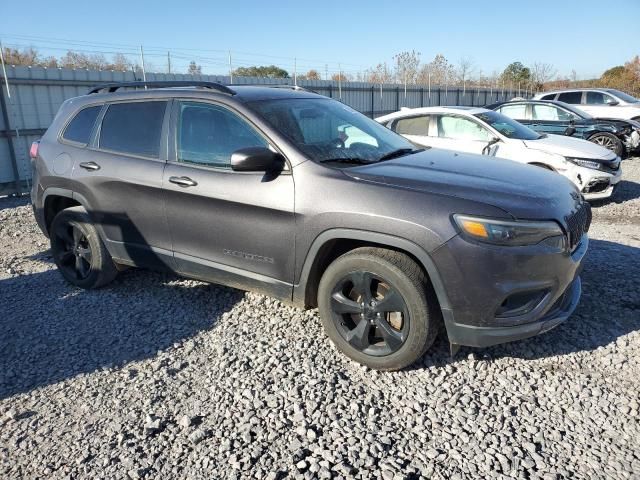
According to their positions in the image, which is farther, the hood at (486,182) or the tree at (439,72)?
the tree at (439,72)

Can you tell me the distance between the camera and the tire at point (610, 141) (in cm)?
1195

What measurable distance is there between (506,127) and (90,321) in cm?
697

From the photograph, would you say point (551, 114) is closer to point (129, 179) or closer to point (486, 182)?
point (486, 182)

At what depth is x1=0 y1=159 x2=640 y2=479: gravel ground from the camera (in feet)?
8.14

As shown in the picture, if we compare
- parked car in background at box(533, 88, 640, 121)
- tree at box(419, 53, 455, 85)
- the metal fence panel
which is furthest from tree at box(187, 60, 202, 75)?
tree at box(419, 53, 455, 85)

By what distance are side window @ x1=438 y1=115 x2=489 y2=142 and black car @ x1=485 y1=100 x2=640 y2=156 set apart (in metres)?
4.06

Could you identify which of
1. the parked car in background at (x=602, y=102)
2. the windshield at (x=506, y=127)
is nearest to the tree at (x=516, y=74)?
the parked car in background at (x=602, y=102)

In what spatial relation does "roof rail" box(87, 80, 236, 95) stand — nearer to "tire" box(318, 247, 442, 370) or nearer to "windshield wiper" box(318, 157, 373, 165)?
"windshield wiper" box(318, 157, 373, 165)

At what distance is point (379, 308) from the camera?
124 inches

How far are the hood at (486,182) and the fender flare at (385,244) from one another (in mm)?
338

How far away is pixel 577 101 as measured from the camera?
14.6 m

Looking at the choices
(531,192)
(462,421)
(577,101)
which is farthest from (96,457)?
(577,101)

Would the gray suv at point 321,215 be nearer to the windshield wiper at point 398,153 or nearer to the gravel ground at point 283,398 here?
the windshield wiper at point 398,153

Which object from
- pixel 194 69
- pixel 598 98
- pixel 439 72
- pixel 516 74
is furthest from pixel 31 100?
pixel 516 74
